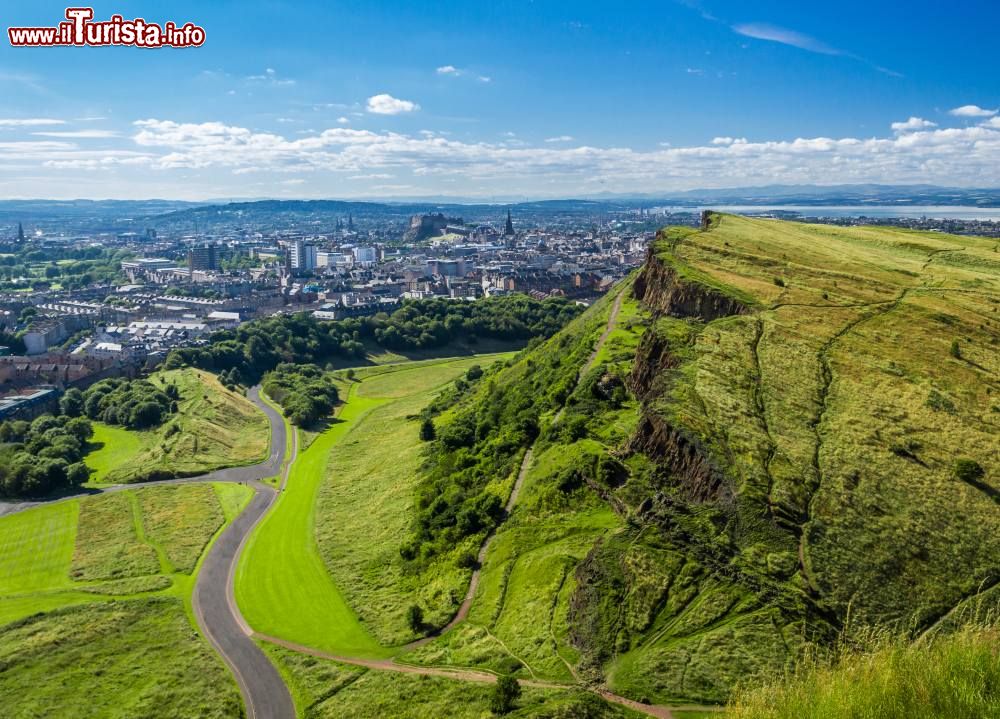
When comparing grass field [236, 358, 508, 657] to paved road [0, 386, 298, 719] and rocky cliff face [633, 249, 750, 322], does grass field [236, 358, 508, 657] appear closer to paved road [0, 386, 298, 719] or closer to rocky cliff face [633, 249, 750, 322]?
paved road [0, 386, 298, 719]

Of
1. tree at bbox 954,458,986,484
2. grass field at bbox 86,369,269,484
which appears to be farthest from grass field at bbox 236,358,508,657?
tree at bbox 954,458,986,484

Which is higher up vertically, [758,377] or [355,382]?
[758,377]

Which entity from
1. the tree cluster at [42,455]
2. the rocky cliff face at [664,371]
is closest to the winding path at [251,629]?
the tree cluster at [42,455]

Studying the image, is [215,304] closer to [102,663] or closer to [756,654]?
[102,663]

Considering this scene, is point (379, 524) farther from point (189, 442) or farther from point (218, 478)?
point (189, 442)

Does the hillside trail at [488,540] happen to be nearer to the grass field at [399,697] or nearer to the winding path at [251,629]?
the winding path at [251,629]

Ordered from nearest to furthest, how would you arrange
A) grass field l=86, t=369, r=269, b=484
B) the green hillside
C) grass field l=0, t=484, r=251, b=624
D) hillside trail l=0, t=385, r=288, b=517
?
1. the green hillside
2. grass field l=0, t=484, r=251, b=624
3. hillside trail l=0, t=385, r=288, b=517
4. grass field l=86, t=369, r=269, b=484

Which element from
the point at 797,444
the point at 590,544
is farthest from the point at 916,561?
the point at 590,544
